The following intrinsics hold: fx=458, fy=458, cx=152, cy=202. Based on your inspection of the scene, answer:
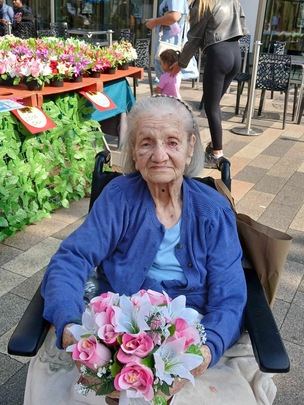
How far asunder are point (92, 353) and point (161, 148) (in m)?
0.86

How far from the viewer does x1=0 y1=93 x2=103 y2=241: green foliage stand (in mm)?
3299

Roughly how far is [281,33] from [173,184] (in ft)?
34.9

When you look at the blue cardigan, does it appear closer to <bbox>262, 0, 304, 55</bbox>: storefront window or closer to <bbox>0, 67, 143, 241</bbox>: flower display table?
<bbox>0, 67, 143, 241</bbox>: flower display table

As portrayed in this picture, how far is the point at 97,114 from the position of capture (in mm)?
4379

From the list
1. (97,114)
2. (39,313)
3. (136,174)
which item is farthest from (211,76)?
(39,313)

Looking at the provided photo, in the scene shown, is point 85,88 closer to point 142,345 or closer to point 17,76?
point 17,76

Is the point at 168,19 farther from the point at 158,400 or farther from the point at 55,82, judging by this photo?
the point at 158,400

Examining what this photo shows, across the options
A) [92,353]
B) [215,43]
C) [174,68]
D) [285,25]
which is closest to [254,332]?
[92,353]

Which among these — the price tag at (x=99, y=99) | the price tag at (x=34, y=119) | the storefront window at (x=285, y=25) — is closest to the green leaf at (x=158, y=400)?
the price tag at (x=34, y=119)

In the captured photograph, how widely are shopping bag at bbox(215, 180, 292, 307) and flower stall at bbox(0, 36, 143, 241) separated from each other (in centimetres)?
199

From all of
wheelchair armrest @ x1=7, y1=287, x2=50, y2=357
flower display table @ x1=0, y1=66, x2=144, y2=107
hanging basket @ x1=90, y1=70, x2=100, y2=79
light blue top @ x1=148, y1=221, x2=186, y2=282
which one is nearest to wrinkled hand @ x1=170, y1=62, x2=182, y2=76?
flower display table @ x1=0, y1=66, x2=144, y2=107

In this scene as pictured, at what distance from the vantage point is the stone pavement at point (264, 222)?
2.28m

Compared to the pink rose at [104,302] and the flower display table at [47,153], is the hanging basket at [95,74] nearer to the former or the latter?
the flower display table at [47,153]

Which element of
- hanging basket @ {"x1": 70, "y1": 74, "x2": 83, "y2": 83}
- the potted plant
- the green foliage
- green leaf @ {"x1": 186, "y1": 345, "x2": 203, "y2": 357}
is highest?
the potted plant
